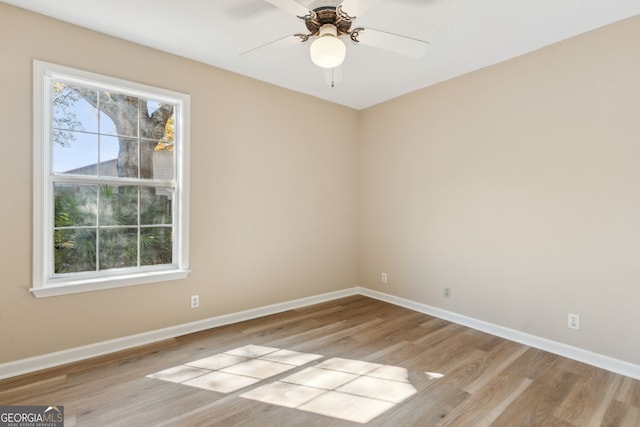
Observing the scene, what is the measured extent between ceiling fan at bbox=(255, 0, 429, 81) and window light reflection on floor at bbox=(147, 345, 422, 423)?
2147mm

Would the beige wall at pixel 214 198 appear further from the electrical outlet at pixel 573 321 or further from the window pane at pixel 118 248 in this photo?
the electrical outlet at pixel 573 321

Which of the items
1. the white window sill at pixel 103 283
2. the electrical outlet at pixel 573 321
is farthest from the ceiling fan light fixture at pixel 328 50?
the electrical outlet at pixel 573 321

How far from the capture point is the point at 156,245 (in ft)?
9.80

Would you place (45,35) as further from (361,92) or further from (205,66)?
(361,92)

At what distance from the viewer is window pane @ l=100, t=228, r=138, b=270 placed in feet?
8.87

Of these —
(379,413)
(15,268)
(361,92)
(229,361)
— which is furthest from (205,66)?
(379,413)

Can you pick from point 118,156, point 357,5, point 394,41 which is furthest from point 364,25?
point 118,156

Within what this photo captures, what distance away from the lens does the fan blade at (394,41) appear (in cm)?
204

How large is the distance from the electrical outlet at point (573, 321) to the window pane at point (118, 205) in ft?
12.7

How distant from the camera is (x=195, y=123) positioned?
3098 millimetres

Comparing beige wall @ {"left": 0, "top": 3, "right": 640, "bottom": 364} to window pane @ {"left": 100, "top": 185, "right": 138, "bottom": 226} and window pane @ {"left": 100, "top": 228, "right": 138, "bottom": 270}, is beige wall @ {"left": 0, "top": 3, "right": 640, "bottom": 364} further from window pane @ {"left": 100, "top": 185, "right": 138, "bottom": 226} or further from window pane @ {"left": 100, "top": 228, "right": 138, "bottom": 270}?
window pane @ {"left": 100, "top": 185, "right": 138, "bottom": 226}

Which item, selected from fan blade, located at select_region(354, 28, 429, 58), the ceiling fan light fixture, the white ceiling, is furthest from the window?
fan blade, located at select_region(354, 28, 429, 58)

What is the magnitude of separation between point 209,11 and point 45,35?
1285mm

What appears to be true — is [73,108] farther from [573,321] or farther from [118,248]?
[573,321]
